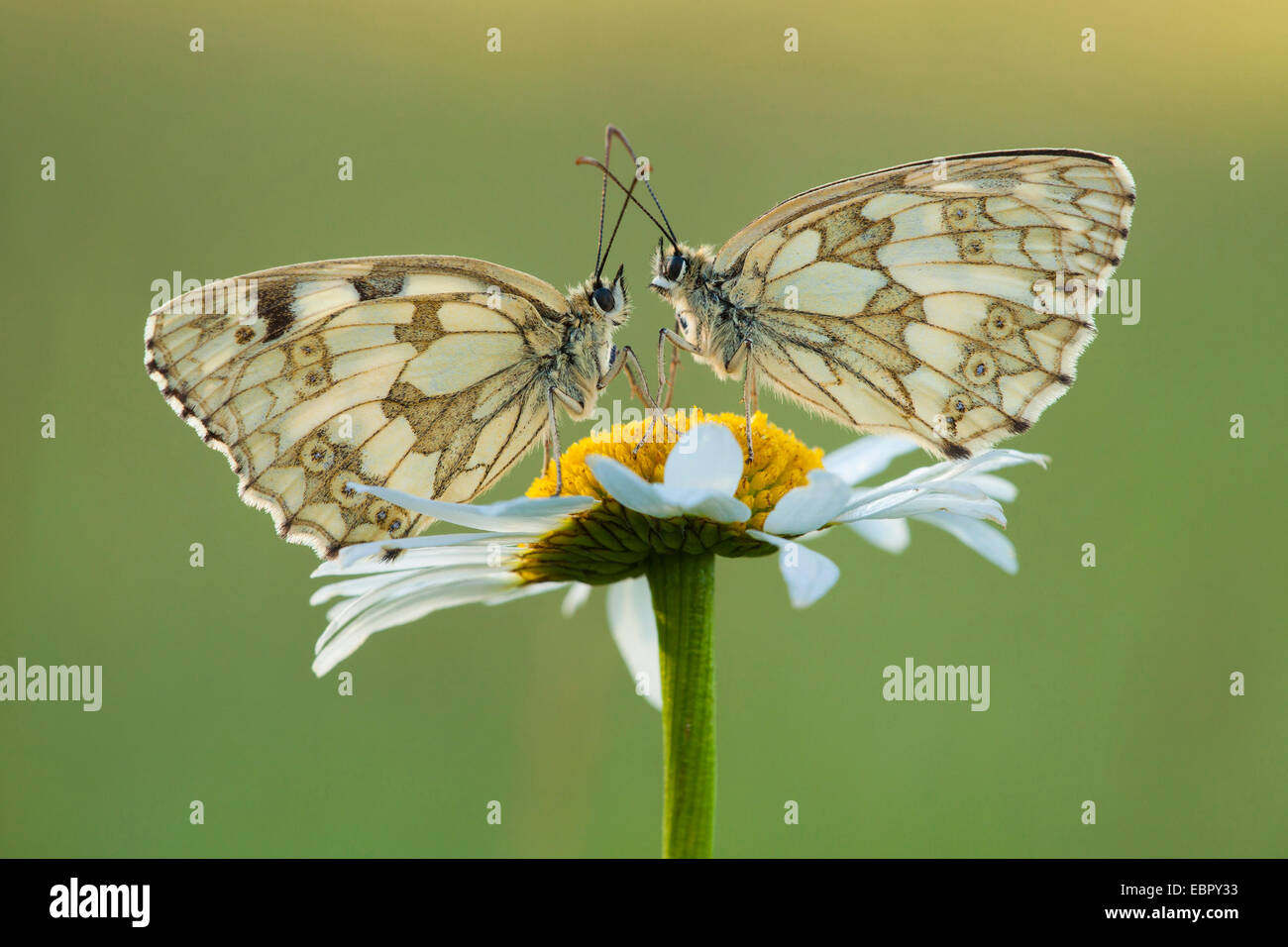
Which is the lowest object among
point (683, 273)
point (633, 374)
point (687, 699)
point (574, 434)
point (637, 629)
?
point (687, 699)

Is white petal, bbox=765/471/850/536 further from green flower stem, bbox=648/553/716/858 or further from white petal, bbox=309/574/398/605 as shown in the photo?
white petal, bbox=309/574/398/605

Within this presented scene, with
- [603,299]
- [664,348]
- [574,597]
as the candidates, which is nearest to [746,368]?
[664,348]

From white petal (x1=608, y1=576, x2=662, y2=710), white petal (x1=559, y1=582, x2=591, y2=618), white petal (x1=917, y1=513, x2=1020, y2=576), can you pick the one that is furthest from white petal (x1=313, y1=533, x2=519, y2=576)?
white petal (x1=917, y1=513, x2=1020, y2=576)

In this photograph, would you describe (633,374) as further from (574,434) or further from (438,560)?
(574,434)

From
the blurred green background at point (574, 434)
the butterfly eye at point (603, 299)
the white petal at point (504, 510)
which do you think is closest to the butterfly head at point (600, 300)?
the butterfly eye at point (603, 299)

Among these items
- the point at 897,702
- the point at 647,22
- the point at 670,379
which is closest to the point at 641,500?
the point at 670,379

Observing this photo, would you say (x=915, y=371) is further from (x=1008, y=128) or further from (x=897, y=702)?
(x=1008, y=128)

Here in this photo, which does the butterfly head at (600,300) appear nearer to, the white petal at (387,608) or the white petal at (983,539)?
the white petal at (387,608)
